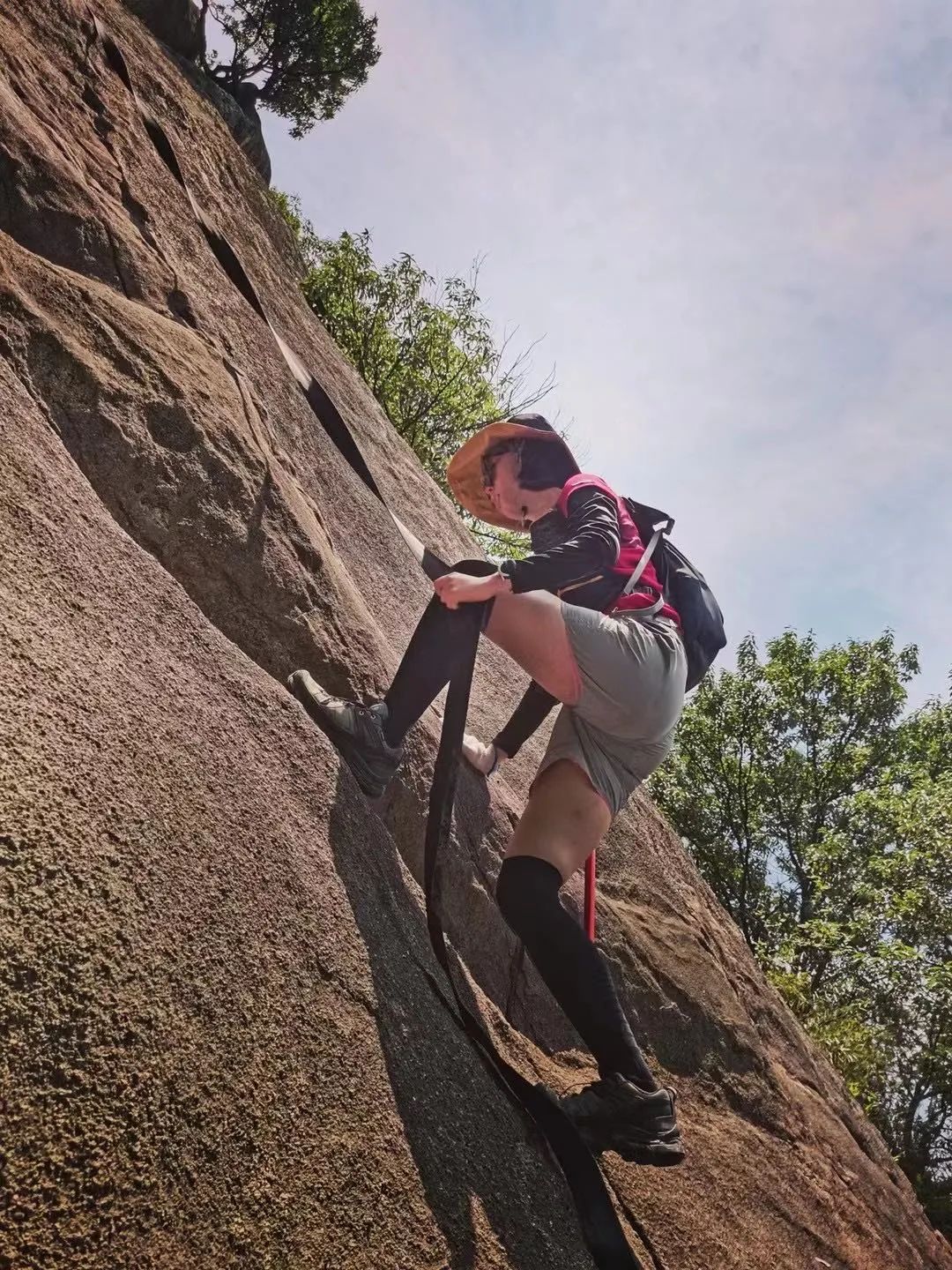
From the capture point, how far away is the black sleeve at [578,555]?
2799 mm

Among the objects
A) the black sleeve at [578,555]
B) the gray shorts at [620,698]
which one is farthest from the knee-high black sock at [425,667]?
the gray shorts at [620,698]

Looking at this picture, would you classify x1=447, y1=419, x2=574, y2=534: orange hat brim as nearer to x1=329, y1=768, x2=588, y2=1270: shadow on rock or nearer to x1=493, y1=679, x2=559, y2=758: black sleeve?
x1=493, y1=679, x2=559, y2=758: black sleeve

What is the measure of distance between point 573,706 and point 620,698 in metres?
0.18

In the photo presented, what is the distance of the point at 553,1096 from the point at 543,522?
211 cm

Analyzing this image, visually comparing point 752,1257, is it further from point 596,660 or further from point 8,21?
point 8,21

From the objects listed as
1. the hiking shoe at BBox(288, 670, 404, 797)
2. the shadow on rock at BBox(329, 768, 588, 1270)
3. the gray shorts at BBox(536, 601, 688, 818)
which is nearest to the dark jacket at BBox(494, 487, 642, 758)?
the gray shorts at BBox(536, 601, 688, 818)

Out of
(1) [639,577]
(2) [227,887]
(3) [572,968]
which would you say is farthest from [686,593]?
(2) [227,887]

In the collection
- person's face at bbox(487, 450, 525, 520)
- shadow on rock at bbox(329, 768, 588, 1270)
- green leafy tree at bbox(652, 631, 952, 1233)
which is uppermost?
green leafy tree at bbox(652, 631, 952, 1233)

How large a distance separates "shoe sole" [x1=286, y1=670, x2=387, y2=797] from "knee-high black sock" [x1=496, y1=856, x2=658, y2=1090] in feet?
1.97

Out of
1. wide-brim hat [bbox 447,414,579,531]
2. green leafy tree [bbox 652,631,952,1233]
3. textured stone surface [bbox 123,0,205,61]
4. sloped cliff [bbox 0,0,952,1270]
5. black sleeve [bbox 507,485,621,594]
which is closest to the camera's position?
sloped cliff [bbox 0,0,952,1270]

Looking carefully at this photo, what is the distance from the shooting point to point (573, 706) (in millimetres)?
2941

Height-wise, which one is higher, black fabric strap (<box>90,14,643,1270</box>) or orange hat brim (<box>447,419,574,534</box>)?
orange hat brim (<box>447,419,574,534</box>)

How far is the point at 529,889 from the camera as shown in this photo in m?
2.70

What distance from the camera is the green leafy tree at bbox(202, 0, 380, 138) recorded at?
19.2 metres
